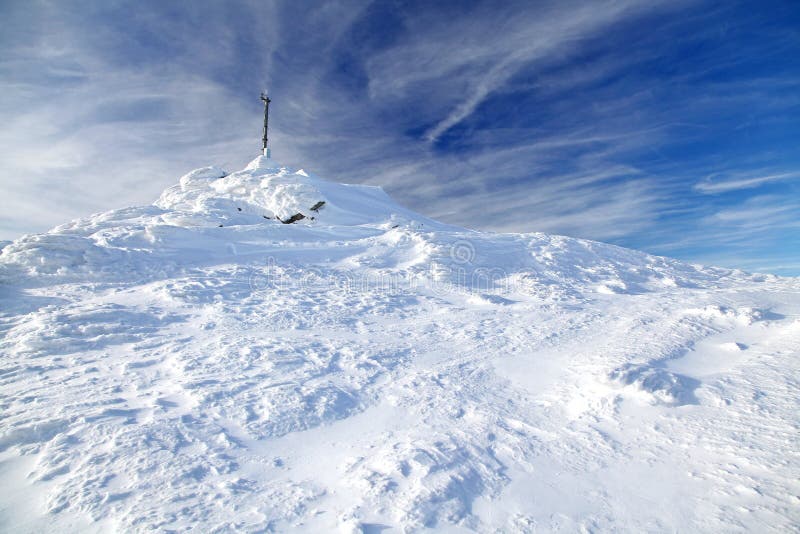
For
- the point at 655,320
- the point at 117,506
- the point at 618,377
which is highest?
the point at 655,320

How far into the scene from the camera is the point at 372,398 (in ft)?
22.2

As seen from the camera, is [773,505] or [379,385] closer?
[773,505]

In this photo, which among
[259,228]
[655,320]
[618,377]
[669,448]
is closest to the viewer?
[669,448]

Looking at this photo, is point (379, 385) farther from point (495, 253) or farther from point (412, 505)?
point (495, 253)

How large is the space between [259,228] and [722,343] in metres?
14.8

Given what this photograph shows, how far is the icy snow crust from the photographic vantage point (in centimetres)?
446

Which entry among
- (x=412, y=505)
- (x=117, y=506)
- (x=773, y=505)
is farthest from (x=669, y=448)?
(x=117, y=506)

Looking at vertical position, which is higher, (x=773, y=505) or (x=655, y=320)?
(x=655, y=320)

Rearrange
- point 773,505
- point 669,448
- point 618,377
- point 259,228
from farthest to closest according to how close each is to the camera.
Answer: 1. point 259,228
2. point 618,377
3. point 669,448
4. point 773,505

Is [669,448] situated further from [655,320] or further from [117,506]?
[117,506]

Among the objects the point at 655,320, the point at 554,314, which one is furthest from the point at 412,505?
the point at 655,320

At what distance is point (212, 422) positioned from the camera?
19.1 feet

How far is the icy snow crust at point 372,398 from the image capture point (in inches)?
176

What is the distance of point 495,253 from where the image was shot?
16.0 metres
